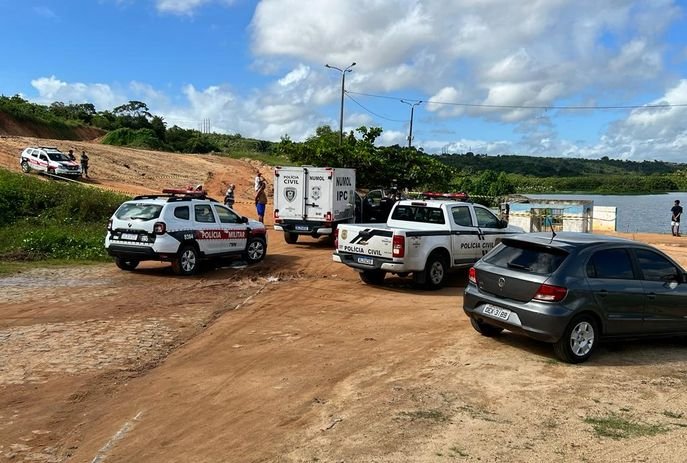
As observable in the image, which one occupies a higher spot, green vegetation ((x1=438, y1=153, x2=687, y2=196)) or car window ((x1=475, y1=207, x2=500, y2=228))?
green vegetation ((x1=438, y1=153, x2=687, y2=196))

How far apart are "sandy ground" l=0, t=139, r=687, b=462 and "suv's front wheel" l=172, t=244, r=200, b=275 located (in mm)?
2333

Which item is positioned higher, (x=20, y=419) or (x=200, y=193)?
(x=200, y=193)

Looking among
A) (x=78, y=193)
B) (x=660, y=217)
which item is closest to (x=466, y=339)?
(x=78, y=193)

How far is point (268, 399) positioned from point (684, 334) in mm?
5590

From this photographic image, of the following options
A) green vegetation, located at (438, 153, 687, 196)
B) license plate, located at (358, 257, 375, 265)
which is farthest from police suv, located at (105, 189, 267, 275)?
green vegetation, located at (438, 153, 687, 196)

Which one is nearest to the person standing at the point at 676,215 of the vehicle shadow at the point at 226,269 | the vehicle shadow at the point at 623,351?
the vehicle shadow at the point at 226,269

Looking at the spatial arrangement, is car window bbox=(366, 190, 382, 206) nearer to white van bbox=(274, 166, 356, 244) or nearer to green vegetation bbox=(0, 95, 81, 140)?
white van bbox=(274, 166, 356, 244)

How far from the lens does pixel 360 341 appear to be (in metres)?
8.17

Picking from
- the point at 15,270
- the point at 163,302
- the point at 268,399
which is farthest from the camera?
the point at 15,270

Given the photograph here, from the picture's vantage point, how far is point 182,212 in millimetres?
13633

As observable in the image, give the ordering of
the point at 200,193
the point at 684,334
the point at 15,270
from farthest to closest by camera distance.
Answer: the point at 200,193, the point at 15,270, the point at 684,334

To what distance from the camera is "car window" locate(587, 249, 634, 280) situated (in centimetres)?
735

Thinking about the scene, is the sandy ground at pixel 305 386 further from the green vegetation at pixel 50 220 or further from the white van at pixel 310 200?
the white van at pixel 310 200

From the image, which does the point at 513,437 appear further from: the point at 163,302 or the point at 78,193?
the point at 78,193
